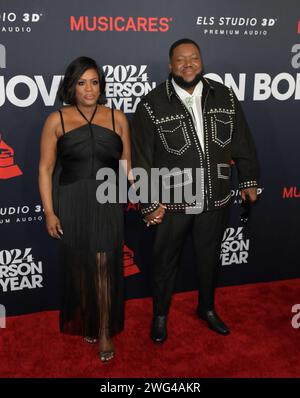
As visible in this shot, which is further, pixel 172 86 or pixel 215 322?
pixel 215 322

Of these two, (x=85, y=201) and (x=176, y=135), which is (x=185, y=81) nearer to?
(x=176, y=135)

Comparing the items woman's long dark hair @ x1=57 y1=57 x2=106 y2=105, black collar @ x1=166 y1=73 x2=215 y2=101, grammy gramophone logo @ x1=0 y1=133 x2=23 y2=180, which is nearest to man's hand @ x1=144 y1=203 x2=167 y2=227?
black collar @ x1=166 y1=73 x2=215 y2=101

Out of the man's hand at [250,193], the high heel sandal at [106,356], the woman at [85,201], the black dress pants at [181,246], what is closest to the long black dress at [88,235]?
the woman at [85,201]

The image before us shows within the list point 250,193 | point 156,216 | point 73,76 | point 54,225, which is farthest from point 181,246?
point 73,76

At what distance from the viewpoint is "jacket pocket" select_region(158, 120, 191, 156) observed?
2555mm

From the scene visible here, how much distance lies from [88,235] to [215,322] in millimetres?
1012

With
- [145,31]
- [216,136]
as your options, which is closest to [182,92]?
[216,136]

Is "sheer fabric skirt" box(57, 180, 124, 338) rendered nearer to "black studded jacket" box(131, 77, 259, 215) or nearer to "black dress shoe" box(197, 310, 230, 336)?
"black studded jacket" box(131, 77, 259, 215)

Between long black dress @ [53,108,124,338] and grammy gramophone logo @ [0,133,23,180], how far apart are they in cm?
47

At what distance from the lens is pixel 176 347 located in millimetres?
2834

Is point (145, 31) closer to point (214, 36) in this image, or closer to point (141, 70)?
point (141, 70)

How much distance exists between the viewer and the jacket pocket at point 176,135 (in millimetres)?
Answer: 2555

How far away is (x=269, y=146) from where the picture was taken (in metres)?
3.28
